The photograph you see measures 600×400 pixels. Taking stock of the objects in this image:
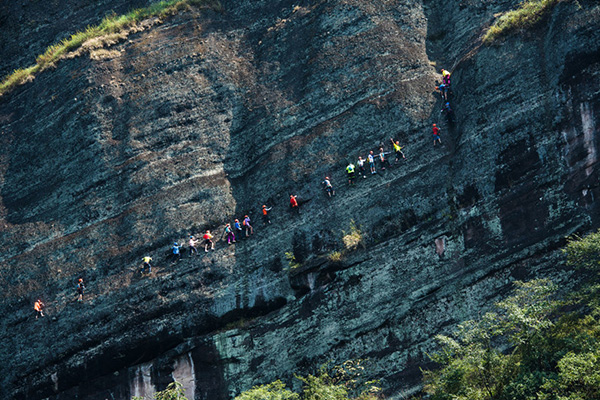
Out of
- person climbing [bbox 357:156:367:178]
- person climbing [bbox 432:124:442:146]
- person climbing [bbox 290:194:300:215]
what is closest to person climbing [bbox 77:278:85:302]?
person climbing [bbox 290:194:300:215]

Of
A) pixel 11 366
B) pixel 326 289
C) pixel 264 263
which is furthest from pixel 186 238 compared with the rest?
pixel 11 366

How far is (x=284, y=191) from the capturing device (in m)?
29.1

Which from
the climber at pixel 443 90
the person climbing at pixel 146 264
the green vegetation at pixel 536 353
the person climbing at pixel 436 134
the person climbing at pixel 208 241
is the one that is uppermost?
the climber at pixel 443 90

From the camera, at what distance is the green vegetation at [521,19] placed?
2781 centimetres

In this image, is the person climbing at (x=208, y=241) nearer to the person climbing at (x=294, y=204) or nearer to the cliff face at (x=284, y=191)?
the cliff face at (x=284, y=191)

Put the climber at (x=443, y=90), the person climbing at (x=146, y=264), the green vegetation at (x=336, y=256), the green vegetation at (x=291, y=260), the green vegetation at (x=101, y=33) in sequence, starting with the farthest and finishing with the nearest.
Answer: the green vegetation at (x=101, y=33), the climber at (x=443, y=90), the person climbing at (x=146, y=264), the green vegetation at (x=291, y=260), the green vegetation at (x=336, y=256)

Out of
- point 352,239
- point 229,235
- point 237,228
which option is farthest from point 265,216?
point 352,239

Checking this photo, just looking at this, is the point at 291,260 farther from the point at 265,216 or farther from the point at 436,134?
the point at 436,134

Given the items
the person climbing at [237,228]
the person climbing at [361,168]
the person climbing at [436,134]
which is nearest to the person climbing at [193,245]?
the person climbing at [237,228]

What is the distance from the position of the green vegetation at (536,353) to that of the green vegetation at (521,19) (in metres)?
9.81

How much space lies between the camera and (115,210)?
3030 cm

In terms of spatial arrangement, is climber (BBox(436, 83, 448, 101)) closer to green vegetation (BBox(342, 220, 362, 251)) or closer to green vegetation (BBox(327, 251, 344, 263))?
green vegetation (BBox(342, 220, 362, 251))

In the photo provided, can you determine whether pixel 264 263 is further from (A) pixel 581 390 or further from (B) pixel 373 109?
(A) pixel 581 390

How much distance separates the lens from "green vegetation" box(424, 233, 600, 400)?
18.2m
